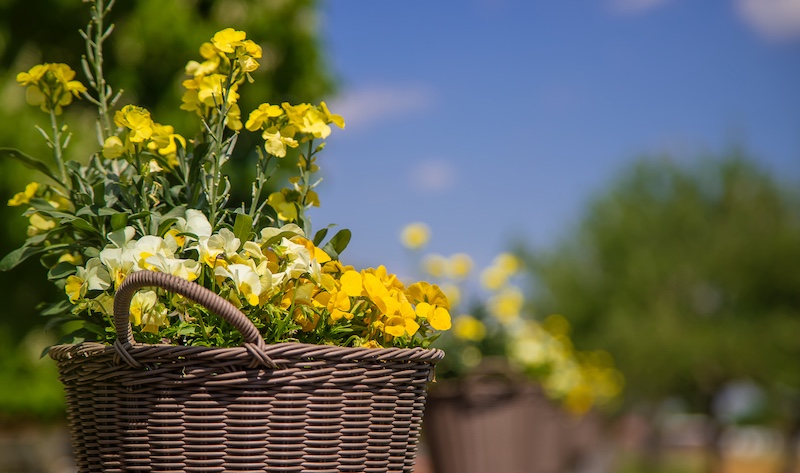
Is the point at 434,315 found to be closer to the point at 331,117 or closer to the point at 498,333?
the point at 331,117

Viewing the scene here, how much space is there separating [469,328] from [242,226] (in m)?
2.38

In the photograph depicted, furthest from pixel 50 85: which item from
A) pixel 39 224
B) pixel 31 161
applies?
pixel 39 224

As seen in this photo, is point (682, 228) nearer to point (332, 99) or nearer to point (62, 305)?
point (332, 99)

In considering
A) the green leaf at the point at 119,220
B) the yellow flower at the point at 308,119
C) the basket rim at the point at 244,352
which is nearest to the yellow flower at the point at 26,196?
the green leaf at the point at 119,220

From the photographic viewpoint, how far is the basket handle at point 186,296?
3.69ft

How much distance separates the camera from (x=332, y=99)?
22.4 feet

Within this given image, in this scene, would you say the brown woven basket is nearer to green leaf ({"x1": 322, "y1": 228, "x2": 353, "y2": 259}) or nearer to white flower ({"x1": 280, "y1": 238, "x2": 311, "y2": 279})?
white flower ({"x1": 280, "y1": 238, "x2": 311, "y2": 279})

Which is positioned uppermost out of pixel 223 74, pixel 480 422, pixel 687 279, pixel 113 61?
pixel 687 279

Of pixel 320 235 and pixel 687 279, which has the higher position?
pixel 687 279

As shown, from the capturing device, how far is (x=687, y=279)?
17125mm

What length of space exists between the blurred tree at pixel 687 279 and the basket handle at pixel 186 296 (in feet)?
52.4

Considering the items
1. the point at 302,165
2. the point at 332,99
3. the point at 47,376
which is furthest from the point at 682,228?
the point at 302,165

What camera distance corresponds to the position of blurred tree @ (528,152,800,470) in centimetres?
1599

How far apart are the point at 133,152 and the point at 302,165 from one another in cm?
32
